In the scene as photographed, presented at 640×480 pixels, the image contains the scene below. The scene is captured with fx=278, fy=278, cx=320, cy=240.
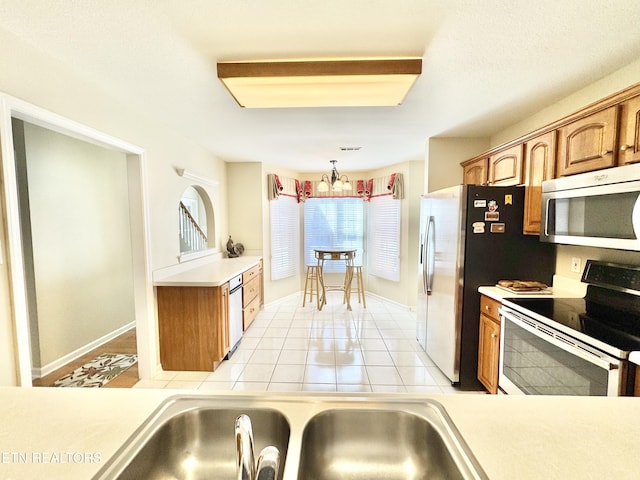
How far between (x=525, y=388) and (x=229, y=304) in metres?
2.60

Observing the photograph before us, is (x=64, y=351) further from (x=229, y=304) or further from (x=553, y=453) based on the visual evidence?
(x=553, y=453)

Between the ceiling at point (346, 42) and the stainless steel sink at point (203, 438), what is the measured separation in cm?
168

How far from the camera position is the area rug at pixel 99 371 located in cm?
248

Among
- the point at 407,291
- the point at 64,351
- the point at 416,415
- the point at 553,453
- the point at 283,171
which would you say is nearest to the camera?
the point at 553,453

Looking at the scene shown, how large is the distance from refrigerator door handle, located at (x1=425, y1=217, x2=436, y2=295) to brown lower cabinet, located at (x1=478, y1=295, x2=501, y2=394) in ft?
1.95

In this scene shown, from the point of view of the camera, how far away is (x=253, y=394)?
3.00ft

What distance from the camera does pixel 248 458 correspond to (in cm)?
58

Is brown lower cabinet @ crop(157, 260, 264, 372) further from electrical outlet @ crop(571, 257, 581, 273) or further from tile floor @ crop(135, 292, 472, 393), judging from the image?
electrical outlet @ crop(571, 257, 581, 273)

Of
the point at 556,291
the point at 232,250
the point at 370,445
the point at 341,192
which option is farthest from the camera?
the point at 341,192

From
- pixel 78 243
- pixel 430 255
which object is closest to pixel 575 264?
pixel 430 255

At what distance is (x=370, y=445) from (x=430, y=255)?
2356 millimetres

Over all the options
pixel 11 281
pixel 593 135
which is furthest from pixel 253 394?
pixel 593 135

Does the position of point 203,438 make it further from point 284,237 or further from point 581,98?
point 284,237

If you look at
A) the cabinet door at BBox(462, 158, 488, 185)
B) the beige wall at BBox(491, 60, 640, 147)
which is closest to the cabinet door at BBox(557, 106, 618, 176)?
the beige wall at BBox(491, 60, 640, 147)
